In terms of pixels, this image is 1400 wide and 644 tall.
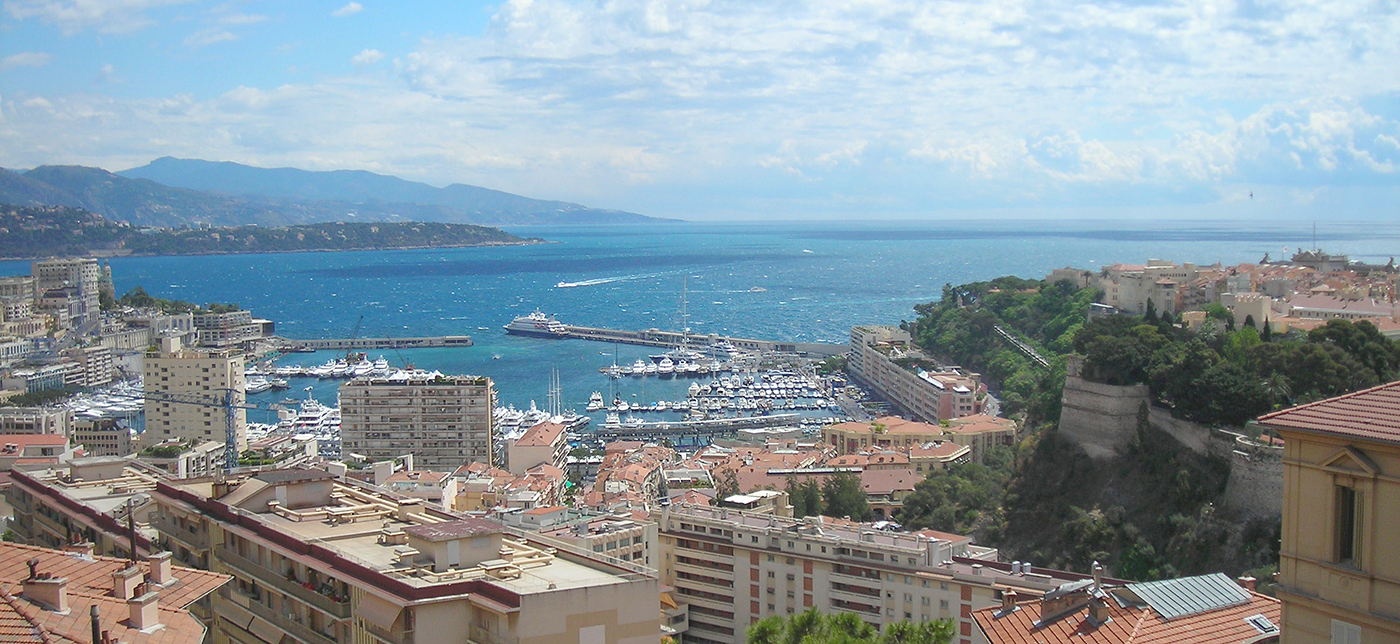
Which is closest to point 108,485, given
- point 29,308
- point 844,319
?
point 29,308

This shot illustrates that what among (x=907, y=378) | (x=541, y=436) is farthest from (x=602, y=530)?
(x=907, y=378)

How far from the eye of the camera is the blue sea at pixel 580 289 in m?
44.4

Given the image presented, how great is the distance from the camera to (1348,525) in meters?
3.61

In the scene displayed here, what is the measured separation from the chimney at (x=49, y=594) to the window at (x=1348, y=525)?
3917 millimetres

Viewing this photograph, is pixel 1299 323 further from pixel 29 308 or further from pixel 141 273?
pixel 141 273

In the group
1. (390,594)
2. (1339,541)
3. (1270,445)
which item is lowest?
(1270,445)

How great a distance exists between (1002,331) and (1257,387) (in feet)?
64.9

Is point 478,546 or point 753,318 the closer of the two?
point 478,546

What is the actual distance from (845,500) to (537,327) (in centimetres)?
3532

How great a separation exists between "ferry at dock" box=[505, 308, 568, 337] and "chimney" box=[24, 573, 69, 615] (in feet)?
152

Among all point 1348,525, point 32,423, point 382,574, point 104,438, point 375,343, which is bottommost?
point 375,343

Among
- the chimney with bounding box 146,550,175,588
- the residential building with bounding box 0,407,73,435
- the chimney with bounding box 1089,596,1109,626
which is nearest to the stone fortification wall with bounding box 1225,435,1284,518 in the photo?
the chimney with bounding box 1089,596,1109,626

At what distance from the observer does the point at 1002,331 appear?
3331cm

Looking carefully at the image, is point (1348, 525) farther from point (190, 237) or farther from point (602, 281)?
point (190, 237)
